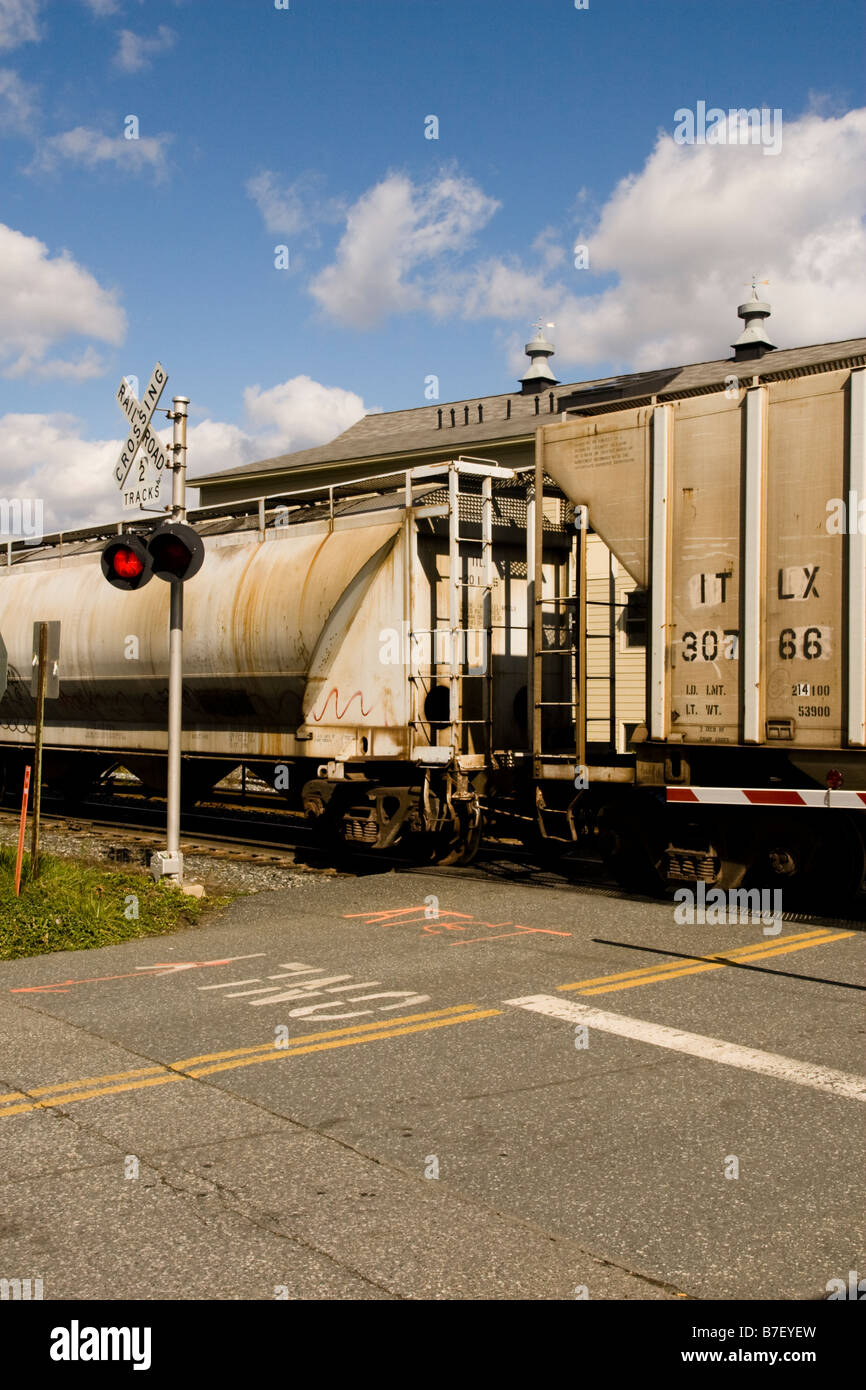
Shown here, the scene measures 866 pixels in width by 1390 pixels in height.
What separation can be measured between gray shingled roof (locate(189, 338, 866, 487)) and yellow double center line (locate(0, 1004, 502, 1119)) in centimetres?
1808

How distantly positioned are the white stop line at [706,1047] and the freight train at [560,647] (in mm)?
3241

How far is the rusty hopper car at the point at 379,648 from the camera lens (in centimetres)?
1239

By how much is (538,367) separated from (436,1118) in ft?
112

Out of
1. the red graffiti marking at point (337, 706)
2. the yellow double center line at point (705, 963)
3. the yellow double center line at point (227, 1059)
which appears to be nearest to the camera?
the yellow double center line at point (227, 1059)

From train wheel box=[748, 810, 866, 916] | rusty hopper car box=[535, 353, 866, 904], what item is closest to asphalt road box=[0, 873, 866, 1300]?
train wheel box=[748, 810, 866, 916]

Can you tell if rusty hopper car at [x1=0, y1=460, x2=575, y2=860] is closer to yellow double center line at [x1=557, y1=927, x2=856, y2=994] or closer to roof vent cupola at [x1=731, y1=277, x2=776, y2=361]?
yellow double center line at [x1=557, y1=927, x2=856, y2=994]

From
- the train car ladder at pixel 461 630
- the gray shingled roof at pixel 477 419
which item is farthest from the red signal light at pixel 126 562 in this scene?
the gray shingled roof at pixel 477 419

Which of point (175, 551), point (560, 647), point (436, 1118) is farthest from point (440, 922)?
point (436, 1118)

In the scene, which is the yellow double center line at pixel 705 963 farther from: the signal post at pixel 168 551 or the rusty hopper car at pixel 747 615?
the signal post at pixel 168 551

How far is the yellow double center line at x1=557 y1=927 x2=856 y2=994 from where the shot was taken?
310 inches

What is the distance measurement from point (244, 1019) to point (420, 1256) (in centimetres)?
321
